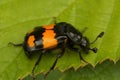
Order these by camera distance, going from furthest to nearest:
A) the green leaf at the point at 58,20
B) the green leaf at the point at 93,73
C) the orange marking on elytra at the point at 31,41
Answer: the green leaf at the point at 93,73 < the green leaf at the point at 58,20 < the orange marking on elytra at the point at 31,41

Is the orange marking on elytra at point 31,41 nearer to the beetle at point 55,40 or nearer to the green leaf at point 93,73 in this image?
the beetle at point 55,40

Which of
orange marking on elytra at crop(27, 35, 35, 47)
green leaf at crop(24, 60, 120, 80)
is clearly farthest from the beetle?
green leaf at crop(24, 60, 120, 80)

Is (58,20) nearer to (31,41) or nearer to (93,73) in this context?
(31,41)

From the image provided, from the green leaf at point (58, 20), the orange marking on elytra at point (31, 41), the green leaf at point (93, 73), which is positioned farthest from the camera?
the green leaf at point (93, 73)

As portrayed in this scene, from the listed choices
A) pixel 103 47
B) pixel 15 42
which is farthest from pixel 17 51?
pixel 103 47

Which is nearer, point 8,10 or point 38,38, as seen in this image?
point 38,38

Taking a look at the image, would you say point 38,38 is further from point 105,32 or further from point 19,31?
point 105,32

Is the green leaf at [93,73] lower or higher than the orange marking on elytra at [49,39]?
lower

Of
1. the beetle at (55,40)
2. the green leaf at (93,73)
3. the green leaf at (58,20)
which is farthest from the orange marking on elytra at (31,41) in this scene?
the green leaf at (93,73)

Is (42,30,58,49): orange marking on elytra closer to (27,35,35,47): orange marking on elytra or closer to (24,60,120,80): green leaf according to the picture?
(27,35,35,47): orange marking on elytra
